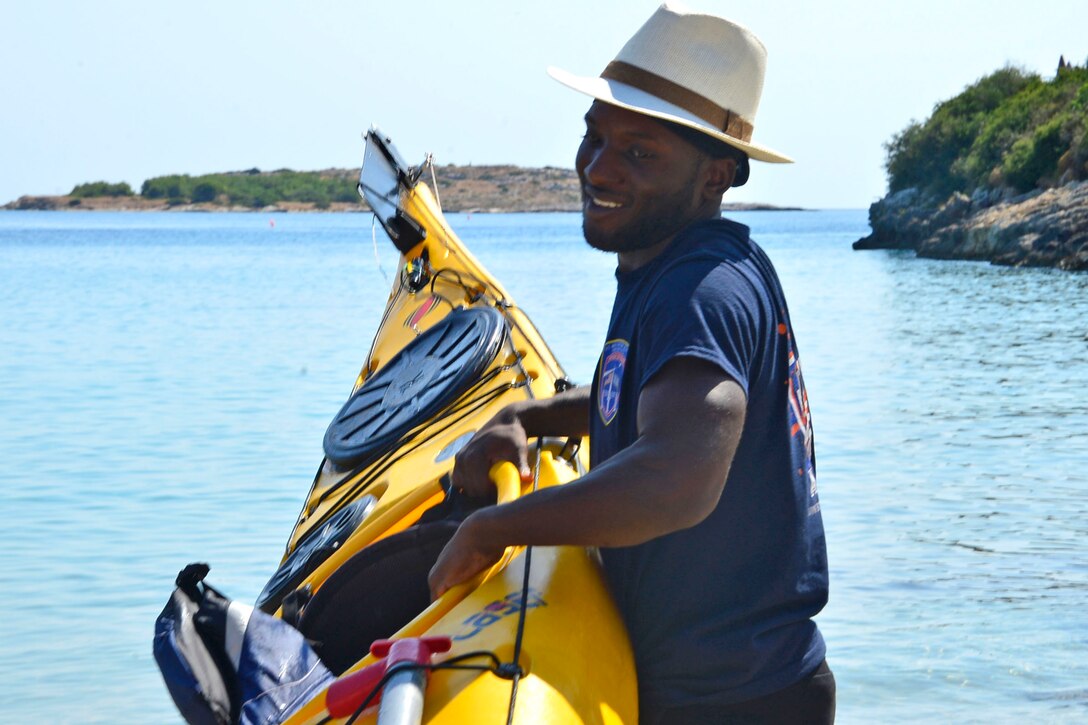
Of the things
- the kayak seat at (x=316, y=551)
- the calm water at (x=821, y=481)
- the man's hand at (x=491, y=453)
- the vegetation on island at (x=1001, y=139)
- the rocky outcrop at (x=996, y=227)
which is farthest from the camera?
the vegetation on island at (x=1001, y=139)

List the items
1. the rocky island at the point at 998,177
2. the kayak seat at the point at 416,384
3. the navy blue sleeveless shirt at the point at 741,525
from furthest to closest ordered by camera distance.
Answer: the rocky island at the point at 998,177 → the kayak seat at the point at 416,384 → the navy blue sleeveless shirt at the point at 741,525

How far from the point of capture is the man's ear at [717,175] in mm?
2314

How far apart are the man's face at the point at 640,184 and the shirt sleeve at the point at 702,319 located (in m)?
0.21

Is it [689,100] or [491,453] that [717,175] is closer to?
[689,100]

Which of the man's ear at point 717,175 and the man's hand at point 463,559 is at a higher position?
the man's ear at point 717,175

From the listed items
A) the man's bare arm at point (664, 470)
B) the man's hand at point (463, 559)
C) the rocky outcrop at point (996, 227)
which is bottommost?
the rocky outcrop at point (996, 227)

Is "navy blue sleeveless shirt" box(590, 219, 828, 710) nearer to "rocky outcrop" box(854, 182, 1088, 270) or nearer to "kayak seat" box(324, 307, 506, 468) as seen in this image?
"kayak seat" box(324, 307, 506, 468)

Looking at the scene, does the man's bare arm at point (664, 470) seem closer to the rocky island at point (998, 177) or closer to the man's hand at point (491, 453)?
the man's hand at point (491, 453)

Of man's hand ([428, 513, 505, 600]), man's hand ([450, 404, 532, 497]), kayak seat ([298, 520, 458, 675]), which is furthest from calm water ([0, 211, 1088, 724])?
man's hand ([428, 513, 505, 600])

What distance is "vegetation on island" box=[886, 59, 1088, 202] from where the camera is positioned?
124 feet

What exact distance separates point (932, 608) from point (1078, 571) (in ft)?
2.93

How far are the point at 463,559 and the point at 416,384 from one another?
98.5 inches

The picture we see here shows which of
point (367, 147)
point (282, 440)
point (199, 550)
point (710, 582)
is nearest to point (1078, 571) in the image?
point (367, 147)

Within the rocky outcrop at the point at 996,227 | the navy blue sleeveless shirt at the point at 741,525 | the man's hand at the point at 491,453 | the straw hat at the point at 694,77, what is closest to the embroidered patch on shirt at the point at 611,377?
the navy blue sleeveless shirt at the point at 741,525
